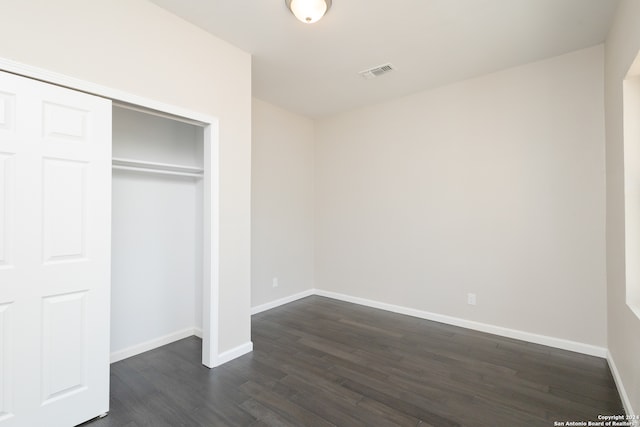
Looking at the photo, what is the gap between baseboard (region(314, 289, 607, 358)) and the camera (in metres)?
2.82

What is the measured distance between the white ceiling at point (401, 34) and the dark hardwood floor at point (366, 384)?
2.93 m

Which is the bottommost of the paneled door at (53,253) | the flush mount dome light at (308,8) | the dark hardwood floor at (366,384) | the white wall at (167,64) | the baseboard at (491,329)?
the dark hardwood floor at (366,384)

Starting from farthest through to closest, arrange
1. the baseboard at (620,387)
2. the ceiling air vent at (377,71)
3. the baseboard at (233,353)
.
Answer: the ceiling air vent at (377,71)
the baseboard at (233,353)
the baseboard at (620,387)

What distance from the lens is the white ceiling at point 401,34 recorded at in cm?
225

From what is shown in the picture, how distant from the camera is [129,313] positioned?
9.27ft

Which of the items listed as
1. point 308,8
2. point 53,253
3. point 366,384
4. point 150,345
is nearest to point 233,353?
point 150,345

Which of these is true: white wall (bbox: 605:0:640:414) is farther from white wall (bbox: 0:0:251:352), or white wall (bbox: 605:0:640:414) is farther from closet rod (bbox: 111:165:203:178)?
closet rod (bbox: 111:165:203:178)

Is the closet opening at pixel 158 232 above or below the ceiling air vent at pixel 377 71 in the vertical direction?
below

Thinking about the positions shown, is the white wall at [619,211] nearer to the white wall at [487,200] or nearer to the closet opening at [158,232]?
the white wall at [487,200]

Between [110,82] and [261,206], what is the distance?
2364mm

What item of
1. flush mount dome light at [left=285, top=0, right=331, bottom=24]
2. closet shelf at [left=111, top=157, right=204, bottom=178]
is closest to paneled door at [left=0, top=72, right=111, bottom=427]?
closet shelf at [left=111, top=157, right=204, bottom=178]

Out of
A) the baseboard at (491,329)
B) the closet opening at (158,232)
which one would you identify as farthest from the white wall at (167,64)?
the baseboard at (491,329)

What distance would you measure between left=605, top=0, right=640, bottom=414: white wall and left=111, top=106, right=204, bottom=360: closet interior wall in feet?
12.0

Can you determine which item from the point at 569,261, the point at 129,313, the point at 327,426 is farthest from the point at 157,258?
the point at 569,261
